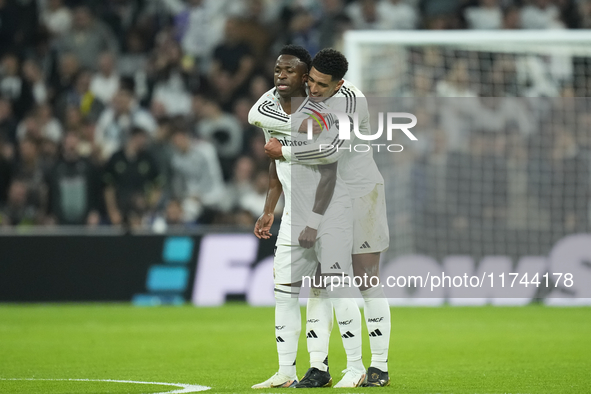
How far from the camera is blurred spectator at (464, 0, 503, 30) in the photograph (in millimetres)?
16766

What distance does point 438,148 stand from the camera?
13836 mm

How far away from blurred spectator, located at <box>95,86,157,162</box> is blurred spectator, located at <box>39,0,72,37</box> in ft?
7.44

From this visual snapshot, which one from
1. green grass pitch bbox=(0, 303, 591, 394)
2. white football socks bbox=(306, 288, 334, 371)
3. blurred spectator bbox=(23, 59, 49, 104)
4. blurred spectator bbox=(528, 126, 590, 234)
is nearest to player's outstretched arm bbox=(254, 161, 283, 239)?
white football socks bbox=(306, 288, 334, 371)

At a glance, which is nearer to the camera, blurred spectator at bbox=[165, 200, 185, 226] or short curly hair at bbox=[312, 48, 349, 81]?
short curly hair at bbox=[312, 48, 349, 81]

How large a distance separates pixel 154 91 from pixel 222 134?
5.48 feet

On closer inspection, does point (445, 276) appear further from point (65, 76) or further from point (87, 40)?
point (87, 40)

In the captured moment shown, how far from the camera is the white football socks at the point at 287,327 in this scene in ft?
19.5

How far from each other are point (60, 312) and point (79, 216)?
216 centimetres

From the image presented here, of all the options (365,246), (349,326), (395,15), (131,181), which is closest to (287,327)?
(349,326)

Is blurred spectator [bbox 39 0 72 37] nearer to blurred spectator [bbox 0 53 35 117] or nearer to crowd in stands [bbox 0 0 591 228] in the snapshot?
crowd in stands [bbox 0 0 591 228]

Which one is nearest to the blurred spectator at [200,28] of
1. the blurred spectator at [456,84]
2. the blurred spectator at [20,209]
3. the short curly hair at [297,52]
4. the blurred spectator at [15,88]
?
the blurred spectator at [15,88]

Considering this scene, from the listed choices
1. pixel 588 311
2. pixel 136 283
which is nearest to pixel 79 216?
pixel 136 283

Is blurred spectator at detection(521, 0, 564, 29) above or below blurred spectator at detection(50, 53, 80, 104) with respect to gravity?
above

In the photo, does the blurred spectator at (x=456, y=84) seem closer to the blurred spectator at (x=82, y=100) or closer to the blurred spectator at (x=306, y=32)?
the blurred spectator at (x=306, y=32)
